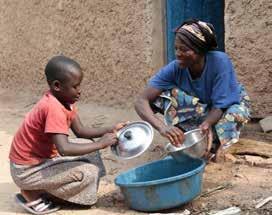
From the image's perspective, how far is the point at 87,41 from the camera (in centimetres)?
660

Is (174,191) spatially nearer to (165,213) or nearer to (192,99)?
(165,213)

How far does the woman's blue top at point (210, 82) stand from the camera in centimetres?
405

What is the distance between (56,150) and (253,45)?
202 centimetres

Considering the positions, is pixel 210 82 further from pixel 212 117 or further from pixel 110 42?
pixel 110 42

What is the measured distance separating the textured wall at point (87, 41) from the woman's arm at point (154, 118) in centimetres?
180

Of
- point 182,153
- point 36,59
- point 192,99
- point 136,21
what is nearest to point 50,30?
point 36,59

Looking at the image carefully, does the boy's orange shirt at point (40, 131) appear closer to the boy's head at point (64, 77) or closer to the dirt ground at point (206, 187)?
the boy's head at point (64, 77)

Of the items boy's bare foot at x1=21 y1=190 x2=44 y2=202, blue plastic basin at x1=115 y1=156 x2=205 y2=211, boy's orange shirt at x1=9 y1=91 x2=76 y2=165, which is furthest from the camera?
boy's bare foot at x1=21 y1=190 x2=44 y2=202

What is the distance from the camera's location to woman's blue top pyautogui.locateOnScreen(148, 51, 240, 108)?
4.05m

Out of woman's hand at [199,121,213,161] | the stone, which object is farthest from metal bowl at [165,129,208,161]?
the stone

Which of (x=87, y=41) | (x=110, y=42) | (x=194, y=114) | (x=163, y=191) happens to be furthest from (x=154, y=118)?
(x=87, y=41)

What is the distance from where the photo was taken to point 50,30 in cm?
697

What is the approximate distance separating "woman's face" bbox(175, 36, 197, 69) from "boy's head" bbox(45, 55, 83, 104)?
68 cm

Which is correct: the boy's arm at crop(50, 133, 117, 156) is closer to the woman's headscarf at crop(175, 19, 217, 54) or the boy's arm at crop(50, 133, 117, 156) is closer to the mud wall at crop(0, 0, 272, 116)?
the woman's headscarf at crop(175, 19, 217, 54)
